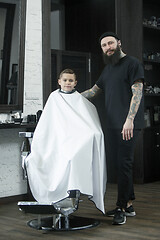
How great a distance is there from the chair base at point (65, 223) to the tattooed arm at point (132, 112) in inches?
27.8

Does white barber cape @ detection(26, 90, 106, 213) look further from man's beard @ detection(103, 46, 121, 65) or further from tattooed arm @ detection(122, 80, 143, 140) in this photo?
man's beard @ detection(103, 46, 121, 65)

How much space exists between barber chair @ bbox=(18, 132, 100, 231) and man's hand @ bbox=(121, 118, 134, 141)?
62 cm

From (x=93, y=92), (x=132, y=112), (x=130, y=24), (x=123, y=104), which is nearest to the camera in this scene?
(x=132, y=112)

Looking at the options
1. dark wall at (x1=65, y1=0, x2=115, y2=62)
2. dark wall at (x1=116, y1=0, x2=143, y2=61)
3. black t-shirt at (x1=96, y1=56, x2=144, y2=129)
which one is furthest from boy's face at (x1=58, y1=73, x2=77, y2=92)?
dark wall at (x1=65, y1=0, x2=115, y2=62)

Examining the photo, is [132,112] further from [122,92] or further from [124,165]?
[124,165]

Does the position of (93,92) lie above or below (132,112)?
above

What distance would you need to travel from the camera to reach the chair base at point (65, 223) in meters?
3.32

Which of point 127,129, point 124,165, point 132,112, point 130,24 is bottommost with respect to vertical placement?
point 124,165

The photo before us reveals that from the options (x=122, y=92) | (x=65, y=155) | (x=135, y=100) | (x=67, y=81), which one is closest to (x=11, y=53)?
(x=67, y=81)

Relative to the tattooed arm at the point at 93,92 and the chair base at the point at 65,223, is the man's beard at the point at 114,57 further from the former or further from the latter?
the chair base at the point at 65,223

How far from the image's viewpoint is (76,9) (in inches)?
237

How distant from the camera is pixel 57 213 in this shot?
3234 mm

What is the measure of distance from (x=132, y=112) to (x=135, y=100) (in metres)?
0.10

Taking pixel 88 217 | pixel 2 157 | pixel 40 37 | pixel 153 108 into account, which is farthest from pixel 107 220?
pixel 153 108
